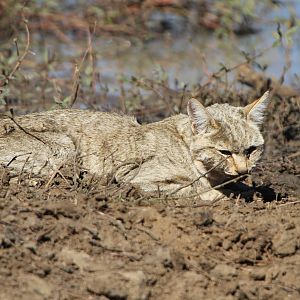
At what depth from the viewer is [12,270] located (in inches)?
213

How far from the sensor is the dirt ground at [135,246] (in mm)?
5422

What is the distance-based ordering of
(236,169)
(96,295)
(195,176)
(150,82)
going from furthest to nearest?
(150,82), (195,176), (236,169), (96,295)

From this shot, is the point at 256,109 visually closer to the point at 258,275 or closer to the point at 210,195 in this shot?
the point at 210,195

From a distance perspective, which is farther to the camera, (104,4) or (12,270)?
(104,4)

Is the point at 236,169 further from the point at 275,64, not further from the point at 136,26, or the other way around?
the point at 136,26

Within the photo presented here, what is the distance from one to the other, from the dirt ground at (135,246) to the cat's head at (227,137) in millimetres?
389

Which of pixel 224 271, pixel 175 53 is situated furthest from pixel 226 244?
pixel 175 53

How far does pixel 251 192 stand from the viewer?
25.7ft

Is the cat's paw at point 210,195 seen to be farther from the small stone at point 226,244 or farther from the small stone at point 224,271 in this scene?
the small stone at point 224,271

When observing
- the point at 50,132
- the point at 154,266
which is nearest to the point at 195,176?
the point at 50,132

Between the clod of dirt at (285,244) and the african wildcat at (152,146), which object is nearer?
the clod of dirt at (285,244)

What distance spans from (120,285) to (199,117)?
7.91ft

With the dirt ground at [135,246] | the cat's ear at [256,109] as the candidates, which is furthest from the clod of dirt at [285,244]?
the cat's ear at [256,109]

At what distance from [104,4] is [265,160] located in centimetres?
774
